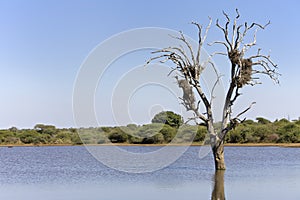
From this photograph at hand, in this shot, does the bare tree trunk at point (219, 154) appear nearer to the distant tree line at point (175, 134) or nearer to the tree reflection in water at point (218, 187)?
the tree reflection in water at point (218, 187)

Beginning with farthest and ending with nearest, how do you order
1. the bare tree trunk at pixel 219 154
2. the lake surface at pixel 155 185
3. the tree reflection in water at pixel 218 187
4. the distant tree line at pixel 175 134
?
the distant tree line at pixel 175 134
the bare tree trunk at pixel 219 154
the lake surface at pixel 155 185
the tree reflection in water at pixel 218 187

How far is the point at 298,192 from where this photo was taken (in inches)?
602

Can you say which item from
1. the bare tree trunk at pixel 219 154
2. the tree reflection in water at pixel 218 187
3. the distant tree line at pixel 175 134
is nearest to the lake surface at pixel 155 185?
the tree reflection in water at pixel 218 187

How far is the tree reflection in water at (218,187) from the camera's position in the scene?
1465cm

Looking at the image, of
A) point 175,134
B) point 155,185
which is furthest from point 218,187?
point 175,134

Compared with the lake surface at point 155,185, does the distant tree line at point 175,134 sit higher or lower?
higher

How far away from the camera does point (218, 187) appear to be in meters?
16.7

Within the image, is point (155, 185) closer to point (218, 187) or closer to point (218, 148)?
point (218, 187)

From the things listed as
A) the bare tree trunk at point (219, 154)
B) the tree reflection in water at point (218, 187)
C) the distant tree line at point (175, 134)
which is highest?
the distant tree line at point (175, 134)

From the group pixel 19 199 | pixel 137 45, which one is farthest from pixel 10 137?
pixel 19 199

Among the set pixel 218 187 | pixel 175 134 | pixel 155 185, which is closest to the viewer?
pixel 218 187

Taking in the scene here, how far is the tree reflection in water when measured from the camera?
14.7m

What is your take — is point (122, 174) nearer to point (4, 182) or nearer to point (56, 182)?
point (56, 182)

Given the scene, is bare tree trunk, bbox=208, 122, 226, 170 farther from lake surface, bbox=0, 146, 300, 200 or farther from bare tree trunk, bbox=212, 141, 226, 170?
lake surface, bbox=0, 146, 300, 200
